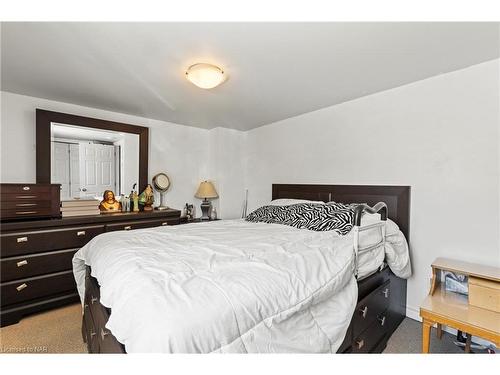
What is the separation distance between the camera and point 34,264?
222cm

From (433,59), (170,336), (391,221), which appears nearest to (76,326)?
(170,336)

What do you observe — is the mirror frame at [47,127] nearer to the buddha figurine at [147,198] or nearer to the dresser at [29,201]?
the dresser at [29,201]

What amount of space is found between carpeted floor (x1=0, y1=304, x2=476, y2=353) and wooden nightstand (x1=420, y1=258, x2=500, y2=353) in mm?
260

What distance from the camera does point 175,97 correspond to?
2.58 m

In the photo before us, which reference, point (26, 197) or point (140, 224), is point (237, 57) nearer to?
point (140, 224)

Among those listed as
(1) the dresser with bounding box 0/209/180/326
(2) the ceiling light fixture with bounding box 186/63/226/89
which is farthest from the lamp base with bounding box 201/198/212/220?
(2) the ceiling light fixture with bounding box 186/63/226/89

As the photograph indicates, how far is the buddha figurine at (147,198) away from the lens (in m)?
3.16

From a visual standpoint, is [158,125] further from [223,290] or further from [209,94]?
[223,290]

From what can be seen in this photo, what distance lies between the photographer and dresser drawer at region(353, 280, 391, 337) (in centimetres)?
146

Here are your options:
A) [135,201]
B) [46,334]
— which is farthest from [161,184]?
[46,334]

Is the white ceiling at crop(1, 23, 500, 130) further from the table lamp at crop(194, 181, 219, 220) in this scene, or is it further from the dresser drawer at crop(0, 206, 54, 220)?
the table lamp at crop(194, 181, 219, 220)

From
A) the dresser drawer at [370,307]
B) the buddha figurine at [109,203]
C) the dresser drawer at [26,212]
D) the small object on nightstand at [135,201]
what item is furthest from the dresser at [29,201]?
the dresser drawer at [370,307]

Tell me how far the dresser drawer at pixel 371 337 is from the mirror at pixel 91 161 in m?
2.96

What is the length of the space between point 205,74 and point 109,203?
2040 mm
